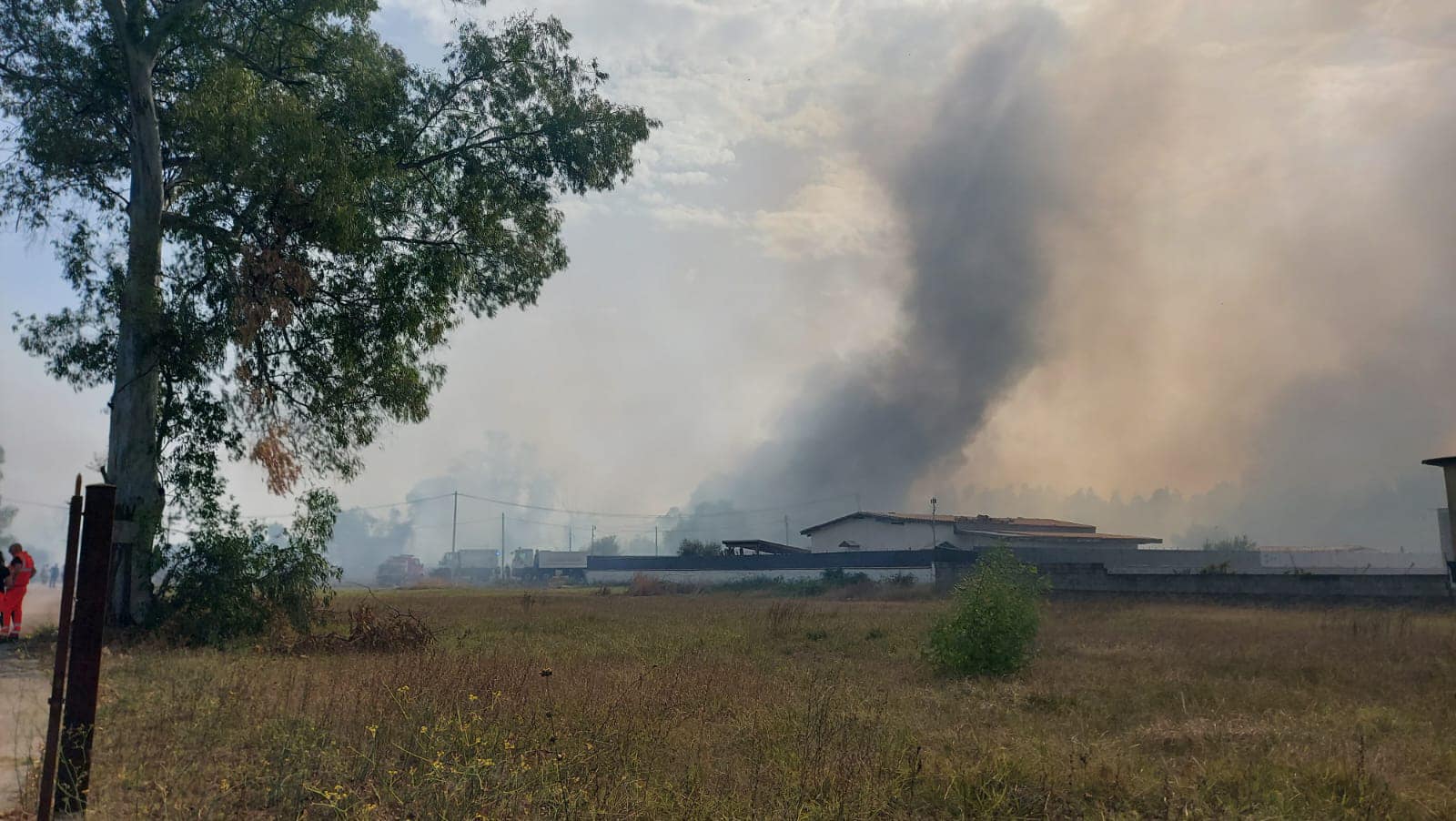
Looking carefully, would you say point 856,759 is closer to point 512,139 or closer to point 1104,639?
point 1104,639

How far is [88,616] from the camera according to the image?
18.4 feet

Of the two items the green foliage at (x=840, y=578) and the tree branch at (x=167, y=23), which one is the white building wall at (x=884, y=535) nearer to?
the green foliage at (x=840, y=578)

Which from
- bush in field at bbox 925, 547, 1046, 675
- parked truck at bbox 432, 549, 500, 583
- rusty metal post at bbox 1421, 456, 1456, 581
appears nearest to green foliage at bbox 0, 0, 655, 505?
bush in field at bbox 925, 547, 1046, 675

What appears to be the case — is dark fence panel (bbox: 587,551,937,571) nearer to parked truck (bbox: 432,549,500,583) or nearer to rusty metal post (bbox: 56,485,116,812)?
rusty metal post (bbox: 56,485,116,812)

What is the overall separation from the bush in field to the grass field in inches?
28.0

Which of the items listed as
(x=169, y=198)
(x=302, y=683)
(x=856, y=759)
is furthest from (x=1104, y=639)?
(x=169, y=198)

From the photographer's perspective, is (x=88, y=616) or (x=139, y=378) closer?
(x=88, y=616)

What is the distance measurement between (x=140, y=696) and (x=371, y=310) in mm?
10384

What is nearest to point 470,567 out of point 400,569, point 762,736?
point 400,569

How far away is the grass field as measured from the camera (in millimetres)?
6973

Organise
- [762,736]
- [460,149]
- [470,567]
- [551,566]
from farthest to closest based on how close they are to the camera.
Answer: [470,567] → [551,566] → [460,149] → [762,736]

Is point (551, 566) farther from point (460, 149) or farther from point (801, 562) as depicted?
point (460, 149)

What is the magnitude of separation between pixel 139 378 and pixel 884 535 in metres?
53.6

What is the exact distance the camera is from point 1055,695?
12.1 meters
